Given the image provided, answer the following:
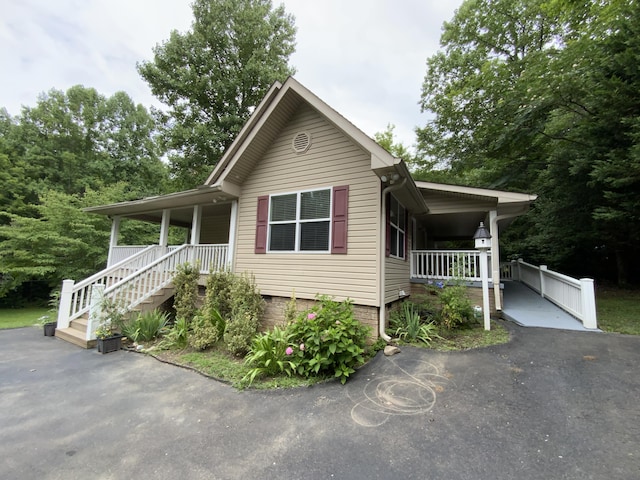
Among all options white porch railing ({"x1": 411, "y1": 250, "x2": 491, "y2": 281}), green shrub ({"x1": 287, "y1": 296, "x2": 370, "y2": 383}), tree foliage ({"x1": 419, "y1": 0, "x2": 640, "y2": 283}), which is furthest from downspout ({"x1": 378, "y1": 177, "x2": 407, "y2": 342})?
tree foliage ({"x1": 419, "y1": 0, "x2": 640, "y2": 283})

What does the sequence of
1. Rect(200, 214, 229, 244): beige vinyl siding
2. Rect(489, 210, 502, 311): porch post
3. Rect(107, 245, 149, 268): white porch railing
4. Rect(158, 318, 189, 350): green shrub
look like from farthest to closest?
Rect(200, 214, 229, 244): beige vinyl siding → Rect(107, 245, 149, 268): white porch railing → Rect(489, 210, 502, 311): porch post → Rect(158, 318, 189, 350): green shrub

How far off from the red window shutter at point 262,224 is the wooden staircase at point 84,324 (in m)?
3.02

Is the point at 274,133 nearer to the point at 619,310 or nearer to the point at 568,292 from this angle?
the point at 568,292

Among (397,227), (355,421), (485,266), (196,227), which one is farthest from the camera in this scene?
(196,227)

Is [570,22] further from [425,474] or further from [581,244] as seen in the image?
[425,474]

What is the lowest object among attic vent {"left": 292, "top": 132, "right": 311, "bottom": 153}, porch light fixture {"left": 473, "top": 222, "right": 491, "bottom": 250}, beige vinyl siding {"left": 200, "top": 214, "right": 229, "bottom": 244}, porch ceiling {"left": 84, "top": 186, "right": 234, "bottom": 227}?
porch light fixture {"left": 473, "top": 222, "right": 491, "bottom": 250}

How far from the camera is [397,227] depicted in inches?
278

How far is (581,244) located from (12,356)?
19.9m

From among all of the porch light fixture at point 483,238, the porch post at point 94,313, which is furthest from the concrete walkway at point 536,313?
the porch post at point 94,313

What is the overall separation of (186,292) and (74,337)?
2.48 meters

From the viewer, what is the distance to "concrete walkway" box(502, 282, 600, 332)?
6.28m

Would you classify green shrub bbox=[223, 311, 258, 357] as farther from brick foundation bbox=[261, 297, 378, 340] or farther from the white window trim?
the white window trim

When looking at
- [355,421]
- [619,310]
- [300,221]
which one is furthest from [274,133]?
[619,310]

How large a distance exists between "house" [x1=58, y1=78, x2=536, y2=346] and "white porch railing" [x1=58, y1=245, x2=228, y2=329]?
0.11 ft
